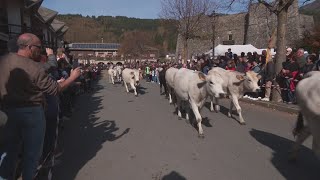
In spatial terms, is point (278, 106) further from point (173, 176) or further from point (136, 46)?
point (136, 46)

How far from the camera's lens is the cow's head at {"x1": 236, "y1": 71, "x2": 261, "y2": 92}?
11109 millimetres

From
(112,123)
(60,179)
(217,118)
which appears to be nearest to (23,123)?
(60,179)

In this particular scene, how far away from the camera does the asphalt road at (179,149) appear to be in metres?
6.16

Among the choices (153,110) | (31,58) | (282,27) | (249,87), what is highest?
(282,27)

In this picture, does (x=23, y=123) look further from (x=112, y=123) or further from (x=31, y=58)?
(x=112, y=123)

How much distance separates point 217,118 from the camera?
37.0 feet

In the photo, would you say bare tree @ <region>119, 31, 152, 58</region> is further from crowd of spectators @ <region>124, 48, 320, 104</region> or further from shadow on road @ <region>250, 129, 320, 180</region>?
shadow on road @ <region>250, 129, 320, 180</region>

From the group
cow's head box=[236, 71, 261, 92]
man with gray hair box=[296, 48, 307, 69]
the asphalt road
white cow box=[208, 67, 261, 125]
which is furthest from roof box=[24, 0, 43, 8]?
man with gray hair box=[296, 48, 307, 69]

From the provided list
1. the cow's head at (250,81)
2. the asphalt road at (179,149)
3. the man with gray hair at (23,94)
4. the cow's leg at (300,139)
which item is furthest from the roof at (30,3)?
the cow's leg at (300,139)

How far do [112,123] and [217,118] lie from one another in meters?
3.08

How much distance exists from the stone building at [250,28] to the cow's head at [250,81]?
25910mm

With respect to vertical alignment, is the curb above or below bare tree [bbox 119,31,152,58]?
below

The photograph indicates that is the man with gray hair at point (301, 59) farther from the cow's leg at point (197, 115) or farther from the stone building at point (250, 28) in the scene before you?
the stone building at point (250, 28)

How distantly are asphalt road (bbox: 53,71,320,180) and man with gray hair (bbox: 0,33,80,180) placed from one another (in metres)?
1.66
